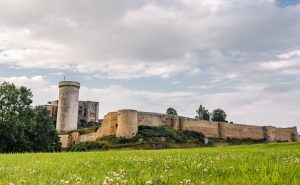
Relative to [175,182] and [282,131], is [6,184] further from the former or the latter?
[282,131]

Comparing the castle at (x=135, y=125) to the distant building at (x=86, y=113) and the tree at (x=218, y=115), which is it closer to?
the distant building at (x=86, y=113)

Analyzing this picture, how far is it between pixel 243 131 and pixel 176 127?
70.4 feet

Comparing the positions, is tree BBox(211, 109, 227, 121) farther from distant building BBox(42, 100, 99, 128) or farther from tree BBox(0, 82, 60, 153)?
tree BBox(0, 82, 60, 153)

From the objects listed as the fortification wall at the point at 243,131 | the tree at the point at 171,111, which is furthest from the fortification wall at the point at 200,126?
the tree at the point at 171,111

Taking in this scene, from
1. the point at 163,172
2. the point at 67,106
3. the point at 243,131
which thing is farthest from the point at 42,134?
the point at 243,131

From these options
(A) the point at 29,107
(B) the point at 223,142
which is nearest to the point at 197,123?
(B) the point at 223,142

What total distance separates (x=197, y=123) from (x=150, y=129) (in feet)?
46.4

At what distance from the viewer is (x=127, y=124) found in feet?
211

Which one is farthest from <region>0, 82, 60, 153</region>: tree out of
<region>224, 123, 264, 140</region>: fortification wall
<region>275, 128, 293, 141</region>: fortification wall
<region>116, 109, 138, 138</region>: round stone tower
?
<region>275, 128, 293, 141</region>: fortification wall

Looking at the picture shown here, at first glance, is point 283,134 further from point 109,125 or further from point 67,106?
point 67,106

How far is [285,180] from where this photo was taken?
4.39 meters

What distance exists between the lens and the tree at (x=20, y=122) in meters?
43.2

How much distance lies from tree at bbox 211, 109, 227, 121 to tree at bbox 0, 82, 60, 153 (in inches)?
2637

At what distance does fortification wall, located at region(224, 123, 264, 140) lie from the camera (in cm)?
8481
